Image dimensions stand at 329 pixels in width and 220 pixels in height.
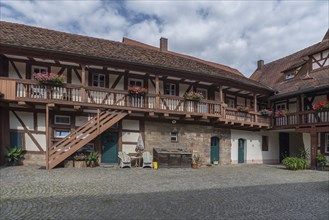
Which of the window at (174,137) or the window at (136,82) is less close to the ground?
the window at (136,82)

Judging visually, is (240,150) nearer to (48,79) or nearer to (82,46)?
(82,46)

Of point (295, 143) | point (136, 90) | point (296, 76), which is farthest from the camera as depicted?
point (295, 143)

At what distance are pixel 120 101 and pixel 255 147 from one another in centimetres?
1132

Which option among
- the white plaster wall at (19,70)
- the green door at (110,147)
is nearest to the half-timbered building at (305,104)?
the green door at (110,147)

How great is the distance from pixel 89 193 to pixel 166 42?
1894 centimetres

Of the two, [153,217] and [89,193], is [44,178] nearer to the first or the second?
[89,193]

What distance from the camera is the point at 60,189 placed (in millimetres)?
8500

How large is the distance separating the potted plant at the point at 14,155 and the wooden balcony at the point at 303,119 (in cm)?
1613

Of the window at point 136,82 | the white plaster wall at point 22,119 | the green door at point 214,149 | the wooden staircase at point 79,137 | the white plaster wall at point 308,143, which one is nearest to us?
the wooden staircase at point 79,137

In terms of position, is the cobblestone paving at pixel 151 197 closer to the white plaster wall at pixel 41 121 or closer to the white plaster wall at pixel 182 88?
the white plaster wall at pixel 41 121

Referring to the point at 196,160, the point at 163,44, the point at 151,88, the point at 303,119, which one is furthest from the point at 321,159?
the point at 163,44

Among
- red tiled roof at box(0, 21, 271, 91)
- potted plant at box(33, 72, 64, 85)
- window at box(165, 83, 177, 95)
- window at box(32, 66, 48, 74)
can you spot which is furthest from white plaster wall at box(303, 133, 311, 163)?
window at box(32, 66, 48, 74)

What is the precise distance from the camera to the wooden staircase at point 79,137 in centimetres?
1297

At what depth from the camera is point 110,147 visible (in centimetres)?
1573
